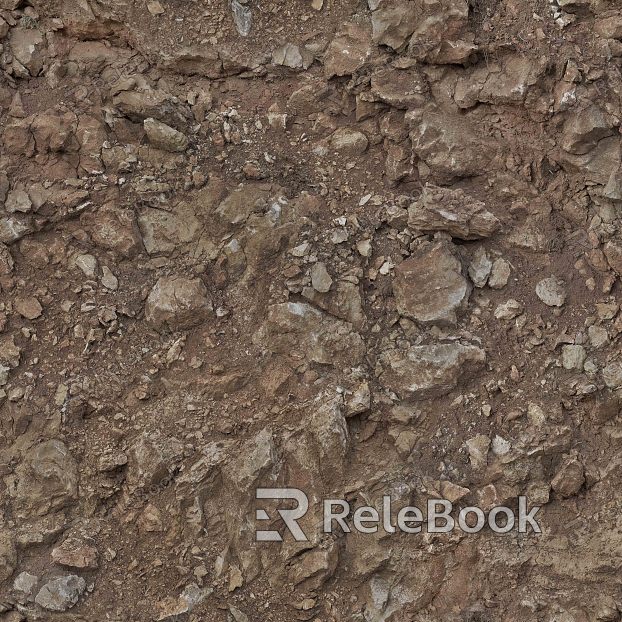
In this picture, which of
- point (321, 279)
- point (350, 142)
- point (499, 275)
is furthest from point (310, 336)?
point (350, 142)

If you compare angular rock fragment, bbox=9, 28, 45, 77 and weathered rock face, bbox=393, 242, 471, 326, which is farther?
angular rock fragment, bbox=9, 28, 45, 77

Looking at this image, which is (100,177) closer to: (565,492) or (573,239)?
(573,239)

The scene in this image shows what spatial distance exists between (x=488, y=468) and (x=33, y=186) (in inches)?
149

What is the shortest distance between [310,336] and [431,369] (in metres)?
0.85

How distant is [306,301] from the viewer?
5.69m

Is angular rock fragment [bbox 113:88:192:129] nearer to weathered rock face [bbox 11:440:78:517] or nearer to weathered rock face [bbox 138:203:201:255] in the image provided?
weathered rock face [bbox 138:203:201:255]

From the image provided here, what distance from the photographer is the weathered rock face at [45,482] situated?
5492 mm

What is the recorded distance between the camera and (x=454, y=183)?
5973 millimetres

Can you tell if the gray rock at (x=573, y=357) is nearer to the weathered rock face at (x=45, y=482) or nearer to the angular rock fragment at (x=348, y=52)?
the angular rock fragment at (x=348, y=52)

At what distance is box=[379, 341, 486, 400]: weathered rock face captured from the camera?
552 cm

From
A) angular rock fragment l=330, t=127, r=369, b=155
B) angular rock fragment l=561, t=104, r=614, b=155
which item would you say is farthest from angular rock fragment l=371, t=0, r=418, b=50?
angular rock fragment l=561, t=104, r=614, b=155

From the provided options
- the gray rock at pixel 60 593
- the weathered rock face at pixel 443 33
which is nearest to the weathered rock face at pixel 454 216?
the weathered rock face at pixel 443 33

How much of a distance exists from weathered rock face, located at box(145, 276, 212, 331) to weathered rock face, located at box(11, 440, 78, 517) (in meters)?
1.11

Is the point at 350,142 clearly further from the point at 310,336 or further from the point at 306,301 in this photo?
the point at 310,336
